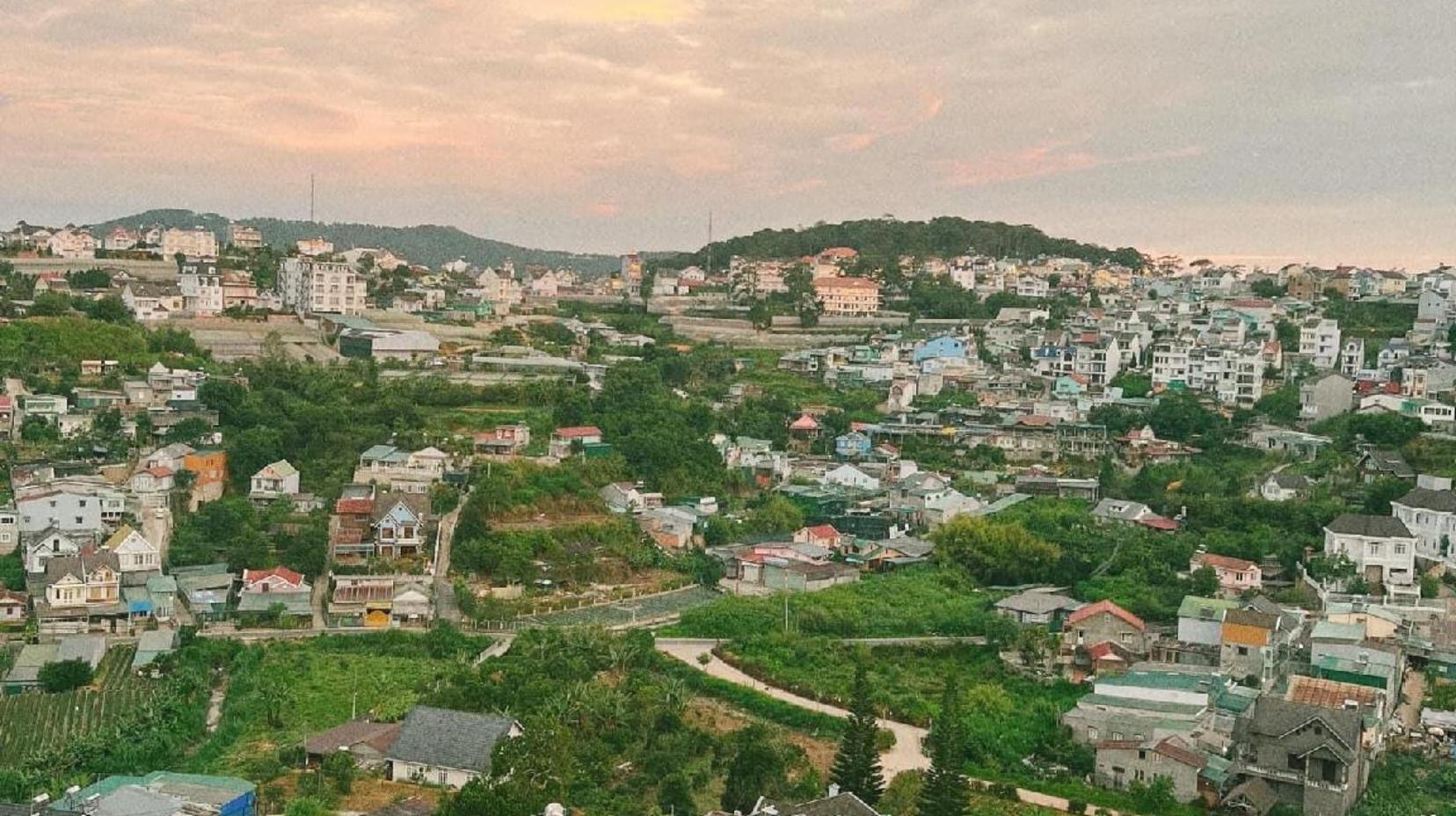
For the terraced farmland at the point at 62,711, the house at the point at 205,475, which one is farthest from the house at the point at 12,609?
the house at the point at 205,475

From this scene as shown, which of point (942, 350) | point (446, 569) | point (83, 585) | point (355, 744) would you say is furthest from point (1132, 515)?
point (83, 585)

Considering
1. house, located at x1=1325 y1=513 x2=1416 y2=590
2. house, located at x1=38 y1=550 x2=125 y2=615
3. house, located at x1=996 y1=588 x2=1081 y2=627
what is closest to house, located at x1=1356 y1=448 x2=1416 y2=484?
house, located at x1=1325 y1=513 x2=1416 y2=590

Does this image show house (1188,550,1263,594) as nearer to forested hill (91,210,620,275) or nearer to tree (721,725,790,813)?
tree (721,725,790,813)

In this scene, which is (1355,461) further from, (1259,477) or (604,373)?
(604,373)

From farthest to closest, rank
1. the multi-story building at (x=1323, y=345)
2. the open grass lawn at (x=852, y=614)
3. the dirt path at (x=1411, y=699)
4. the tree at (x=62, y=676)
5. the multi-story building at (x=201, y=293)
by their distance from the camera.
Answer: the multi-story building at (x=201, y=293) < the multi-story building at (x=1323, y=345) < the open grass lawn at (x=852, y=614) < the tree at (x=62, y=676) < the dirt path at (x=1411, y=699)

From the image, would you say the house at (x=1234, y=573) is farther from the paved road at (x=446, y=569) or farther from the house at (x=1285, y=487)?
the paved road at (x=446, y=569)

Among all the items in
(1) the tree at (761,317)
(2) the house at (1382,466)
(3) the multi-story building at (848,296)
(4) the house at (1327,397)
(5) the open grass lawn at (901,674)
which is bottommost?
(5) the open grass lawn at (901,674)

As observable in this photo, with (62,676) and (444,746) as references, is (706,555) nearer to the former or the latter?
(444,746)

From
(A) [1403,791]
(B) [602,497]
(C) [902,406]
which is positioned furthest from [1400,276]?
(A) [1403,791]
